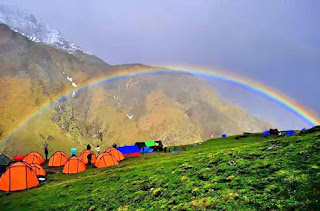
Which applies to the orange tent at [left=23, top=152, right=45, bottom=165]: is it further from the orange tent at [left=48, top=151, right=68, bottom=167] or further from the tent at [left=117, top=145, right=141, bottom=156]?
the tent at [left=117, top=145, right=141, bottom=156]

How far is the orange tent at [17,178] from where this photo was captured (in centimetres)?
3062

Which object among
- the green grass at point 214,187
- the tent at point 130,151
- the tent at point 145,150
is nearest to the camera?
the green grass at point 214,187

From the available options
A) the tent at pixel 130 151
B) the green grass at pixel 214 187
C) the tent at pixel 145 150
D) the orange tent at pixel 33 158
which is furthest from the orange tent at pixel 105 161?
the tent at pixel 145 150

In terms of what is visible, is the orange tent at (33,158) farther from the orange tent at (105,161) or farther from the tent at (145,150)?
the tent at (145,150)

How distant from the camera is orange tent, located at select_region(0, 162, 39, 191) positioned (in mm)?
30625

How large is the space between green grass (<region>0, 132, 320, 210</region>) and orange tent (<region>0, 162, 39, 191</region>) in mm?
3818

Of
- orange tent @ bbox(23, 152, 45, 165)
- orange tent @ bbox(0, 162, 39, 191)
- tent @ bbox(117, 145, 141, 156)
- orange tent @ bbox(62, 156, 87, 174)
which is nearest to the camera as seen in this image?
orange tent @ bbox(0, 162, 39, 191)

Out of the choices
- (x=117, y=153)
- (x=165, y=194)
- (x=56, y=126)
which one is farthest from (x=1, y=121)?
(x=165, y=194)

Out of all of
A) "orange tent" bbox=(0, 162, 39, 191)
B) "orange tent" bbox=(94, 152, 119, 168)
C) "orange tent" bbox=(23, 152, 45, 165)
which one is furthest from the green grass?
"orange tent" bbox=(23, 152, 45, 165)

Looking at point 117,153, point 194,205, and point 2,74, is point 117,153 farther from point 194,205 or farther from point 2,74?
point 2,74

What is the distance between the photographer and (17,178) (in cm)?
3111

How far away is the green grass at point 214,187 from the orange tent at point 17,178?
3.82m

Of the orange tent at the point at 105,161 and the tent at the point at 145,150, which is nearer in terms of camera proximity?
the orange tent at the point at 105,161

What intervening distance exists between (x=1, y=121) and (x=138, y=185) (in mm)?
169836
